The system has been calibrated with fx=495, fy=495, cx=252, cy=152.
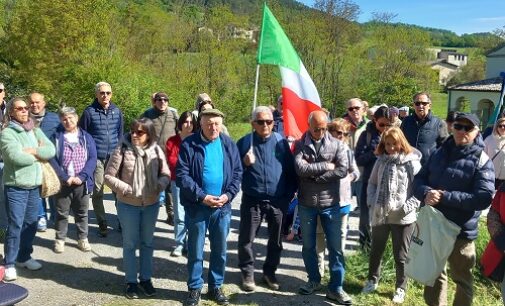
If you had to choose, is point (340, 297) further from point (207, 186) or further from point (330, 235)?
point (207, 186)

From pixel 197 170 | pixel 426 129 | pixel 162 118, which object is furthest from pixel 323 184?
pixel 162 118

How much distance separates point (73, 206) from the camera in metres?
5.85

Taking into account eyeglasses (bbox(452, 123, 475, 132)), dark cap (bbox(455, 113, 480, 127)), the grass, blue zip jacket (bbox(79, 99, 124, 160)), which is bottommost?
the grass

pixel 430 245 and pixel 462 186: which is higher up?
pixel 462 186

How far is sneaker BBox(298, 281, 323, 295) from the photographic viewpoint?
4941 millimetres

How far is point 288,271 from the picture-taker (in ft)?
18.4

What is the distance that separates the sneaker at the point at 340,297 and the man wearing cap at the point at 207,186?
1013 mm

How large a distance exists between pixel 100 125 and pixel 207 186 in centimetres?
238

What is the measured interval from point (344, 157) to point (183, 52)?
23.6 metres

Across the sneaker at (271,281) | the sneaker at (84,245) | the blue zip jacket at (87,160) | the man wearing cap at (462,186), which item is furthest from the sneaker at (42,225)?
the man wearing cap at (462,186)

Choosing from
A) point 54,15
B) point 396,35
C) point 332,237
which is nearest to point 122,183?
point 332,237

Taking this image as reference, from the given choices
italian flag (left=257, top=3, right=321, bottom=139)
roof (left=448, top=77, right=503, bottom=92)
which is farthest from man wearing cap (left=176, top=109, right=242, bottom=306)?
roof (left=448, top=77, right=503, bottom=92)

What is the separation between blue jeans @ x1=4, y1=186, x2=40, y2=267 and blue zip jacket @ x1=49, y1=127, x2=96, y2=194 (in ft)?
1.61

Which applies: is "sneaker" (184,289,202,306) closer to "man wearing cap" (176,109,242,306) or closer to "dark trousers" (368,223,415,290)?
"man wearing cap" (176,109,242,306)
